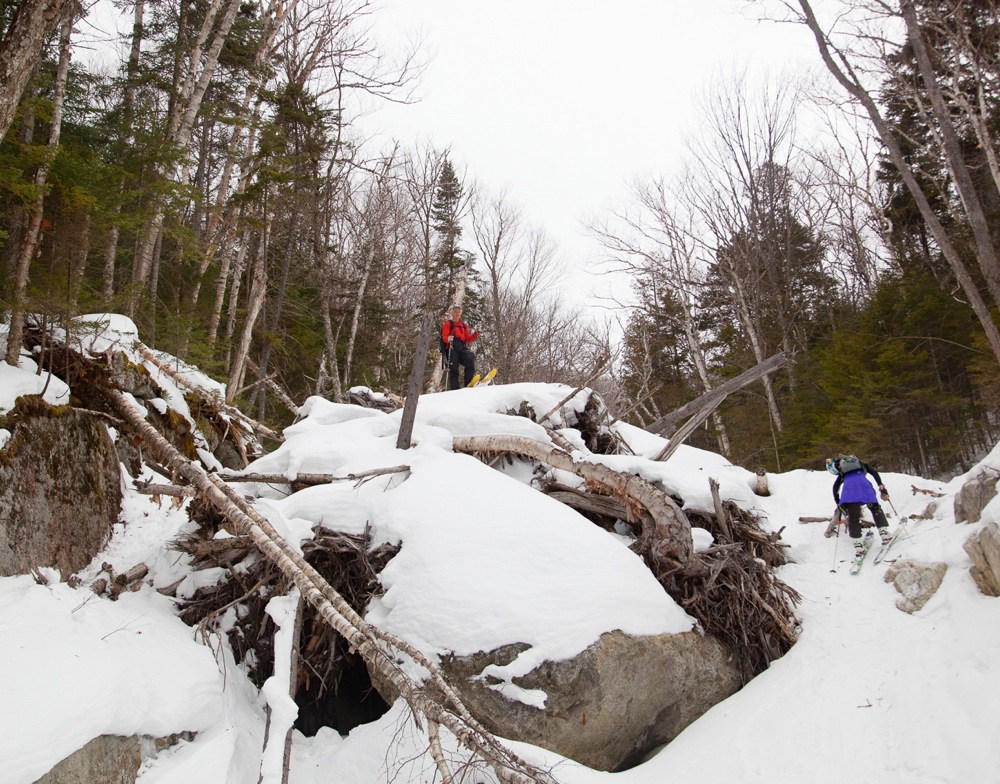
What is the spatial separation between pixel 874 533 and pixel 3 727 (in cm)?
791

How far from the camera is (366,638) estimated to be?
3176 mm

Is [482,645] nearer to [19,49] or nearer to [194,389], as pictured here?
[19,49]

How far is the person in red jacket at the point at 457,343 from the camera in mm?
9512

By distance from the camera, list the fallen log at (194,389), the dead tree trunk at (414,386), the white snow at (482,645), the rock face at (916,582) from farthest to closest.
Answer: the fallen log at (194,389) < the dead tree trunk at (414,386) < the rock face at (916,582) < the white snow at (482,645)

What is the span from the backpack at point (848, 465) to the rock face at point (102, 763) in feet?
24.2

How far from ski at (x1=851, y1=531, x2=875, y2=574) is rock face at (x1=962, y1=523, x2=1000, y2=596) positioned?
1.36m

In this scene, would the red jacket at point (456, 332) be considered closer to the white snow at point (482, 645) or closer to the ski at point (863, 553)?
the white snow at point (482, 645)

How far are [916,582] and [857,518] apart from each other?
1454 millimetres

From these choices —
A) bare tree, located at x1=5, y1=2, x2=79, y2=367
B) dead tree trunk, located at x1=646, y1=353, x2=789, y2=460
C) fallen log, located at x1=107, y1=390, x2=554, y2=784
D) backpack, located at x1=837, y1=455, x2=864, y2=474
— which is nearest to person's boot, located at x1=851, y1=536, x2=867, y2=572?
backpack, located at x1=837, y1=455, x2=864, y2=474

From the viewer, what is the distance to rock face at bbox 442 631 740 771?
351 cm

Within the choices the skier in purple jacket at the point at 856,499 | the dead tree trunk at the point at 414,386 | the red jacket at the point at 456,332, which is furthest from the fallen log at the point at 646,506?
the red jacket at the point at 456,332

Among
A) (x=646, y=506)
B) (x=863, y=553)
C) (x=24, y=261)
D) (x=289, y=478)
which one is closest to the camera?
(x=24, y=261)

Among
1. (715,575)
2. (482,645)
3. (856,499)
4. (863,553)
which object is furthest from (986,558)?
(482,645)

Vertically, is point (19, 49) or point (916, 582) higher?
point (19, 49)
